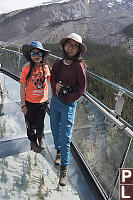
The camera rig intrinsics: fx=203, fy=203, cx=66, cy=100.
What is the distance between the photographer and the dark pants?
241 cm

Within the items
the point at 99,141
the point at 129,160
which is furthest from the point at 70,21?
the point at 129,160

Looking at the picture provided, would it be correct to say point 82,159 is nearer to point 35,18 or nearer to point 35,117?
point 35,117

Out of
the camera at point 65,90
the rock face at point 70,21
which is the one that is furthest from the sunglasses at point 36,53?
the rock face at point 70,21

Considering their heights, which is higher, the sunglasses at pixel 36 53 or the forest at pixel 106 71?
the sunglasses at pixel 36 53

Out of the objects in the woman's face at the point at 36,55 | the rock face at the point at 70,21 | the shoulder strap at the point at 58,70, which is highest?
the rock face at the point at 70,21

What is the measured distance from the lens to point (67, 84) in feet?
7.02

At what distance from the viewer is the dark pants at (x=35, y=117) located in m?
2.41

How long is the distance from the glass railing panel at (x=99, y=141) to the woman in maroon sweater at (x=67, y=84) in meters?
0.35

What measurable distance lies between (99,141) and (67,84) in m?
0.74

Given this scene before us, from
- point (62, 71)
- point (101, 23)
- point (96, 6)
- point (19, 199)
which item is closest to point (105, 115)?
point (62, 71)

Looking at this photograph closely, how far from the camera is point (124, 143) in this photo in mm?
1775

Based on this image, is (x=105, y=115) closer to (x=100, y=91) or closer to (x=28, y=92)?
(x=28, y=92)

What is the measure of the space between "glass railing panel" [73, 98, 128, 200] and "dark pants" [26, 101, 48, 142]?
570 mm

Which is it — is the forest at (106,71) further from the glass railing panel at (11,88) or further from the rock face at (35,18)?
the rock face at (35,18)
